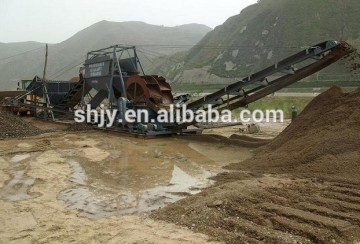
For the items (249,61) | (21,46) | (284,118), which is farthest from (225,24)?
(21,46)

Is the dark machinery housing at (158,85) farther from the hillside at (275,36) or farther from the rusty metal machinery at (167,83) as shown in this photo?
the hillside at (275,36)

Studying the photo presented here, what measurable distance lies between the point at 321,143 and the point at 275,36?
1915 inches

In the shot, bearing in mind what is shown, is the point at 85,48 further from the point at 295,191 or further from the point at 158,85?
the point at 295,191

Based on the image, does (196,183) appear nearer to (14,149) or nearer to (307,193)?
(307,193)

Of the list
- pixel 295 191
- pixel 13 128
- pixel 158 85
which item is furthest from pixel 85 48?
pixel 295 191

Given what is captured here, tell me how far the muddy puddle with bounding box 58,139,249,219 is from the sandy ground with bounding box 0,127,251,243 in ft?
0.05

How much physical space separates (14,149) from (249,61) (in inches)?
1744

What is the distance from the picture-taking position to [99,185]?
7160 mm

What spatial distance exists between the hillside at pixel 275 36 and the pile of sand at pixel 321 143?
1440 inches

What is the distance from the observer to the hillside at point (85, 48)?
4091 inches

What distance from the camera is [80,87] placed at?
18.0 meters

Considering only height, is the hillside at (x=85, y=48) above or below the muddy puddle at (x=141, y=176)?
above

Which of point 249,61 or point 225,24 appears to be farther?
point 225,24

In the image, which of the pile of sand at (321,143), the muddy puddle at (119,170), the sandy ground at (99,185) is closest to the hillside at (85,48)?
the muddy puddle at (119,170)
